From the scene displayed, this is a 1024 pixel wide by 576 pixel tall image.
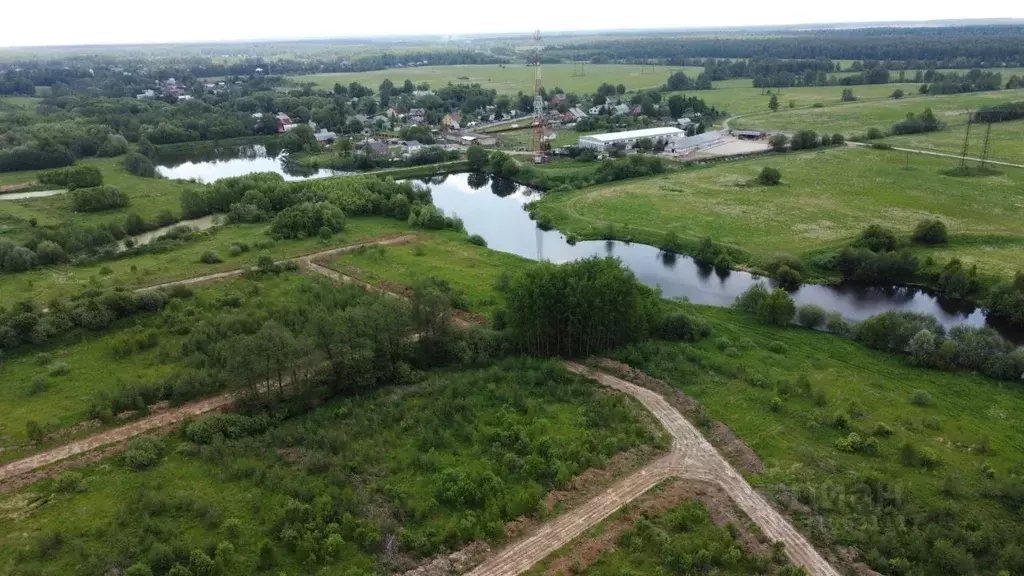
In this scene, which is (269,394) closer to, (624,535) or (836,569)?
(624,535)

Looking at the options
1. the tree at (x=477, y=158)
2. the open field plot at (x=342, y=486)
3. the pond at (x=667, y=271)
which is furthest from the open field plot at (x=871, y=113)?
the open field plot at (x=342, y=486)

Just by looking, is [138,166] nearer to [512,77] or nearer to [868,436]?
[868,436]

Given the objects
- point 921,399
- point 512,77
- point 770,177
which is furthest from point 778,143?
point 512,77

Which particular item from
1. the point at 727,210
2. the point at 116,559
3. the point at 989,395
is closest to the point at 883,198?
the point at 727,210

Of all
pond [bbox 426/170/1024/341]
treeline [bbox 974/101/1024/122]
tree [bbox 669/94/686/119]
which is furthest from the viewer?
tree [bbox 669/94/686/119]

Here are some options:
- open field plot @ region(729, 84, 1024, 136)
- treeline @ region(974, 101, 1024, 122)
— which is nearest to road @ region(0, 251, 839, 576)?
open field plot @ region(729, 84, 1024, 136)

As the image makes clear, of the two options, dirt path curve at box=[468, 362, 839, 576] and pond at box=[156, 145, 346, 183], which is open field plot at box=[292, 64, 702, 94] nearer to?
pond at box=[156, 145, 346, 183]
